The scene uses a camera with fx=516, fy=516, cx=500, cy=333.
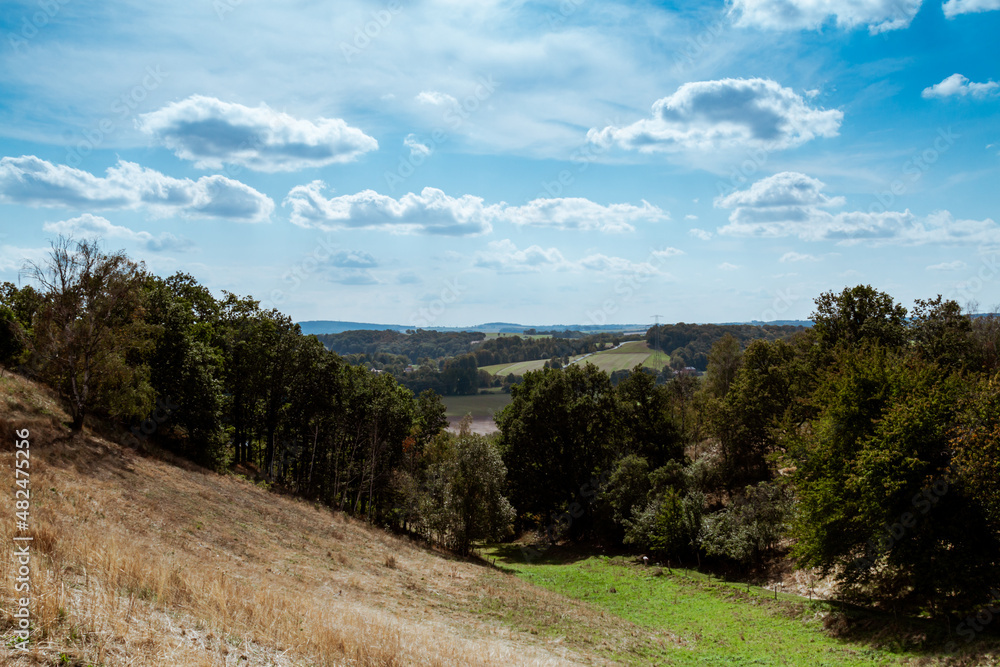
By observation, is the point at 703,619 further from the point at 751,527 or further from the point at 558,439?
the point at 558,439

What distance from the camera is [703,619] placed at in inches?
901

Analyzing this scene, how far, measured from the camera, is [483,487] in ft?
122

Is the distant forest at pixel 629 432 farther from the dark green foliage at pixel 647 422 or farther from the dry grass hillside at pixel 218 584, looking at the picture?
the dry grass hillside at pixel 218 584

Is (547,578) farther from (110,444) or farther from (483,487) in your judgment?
(110,444)

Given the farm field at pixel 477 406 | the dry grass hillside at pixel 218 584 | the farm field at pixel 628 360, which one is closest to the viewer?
the dry grass hillside at pixel 218 584

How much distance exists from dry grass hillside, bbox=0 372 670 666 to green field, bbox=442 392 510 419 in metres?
93.6

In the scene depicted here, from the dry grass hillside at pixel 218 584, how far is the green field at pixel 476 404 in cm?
9358

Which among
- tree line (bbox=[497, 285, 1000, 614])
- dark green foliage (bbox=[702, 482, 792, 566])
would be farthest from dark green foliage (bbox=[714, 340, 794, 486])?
dark green foliage (bbox=[702, 482, 792, 566])

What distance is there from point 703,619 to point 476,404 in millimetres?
123698

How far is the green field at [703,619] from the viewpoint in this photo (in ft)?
55.8

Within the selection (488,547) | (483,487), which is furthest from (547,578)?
(488,547)

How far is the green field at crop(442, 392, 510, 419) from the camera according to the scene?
128500 millimetres

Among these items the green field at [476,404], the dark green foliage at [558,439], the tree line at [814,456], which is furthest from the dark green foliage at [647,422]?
the green field at [476,404]

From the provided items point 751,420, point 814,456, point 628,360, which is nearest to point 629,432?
point 751,420
